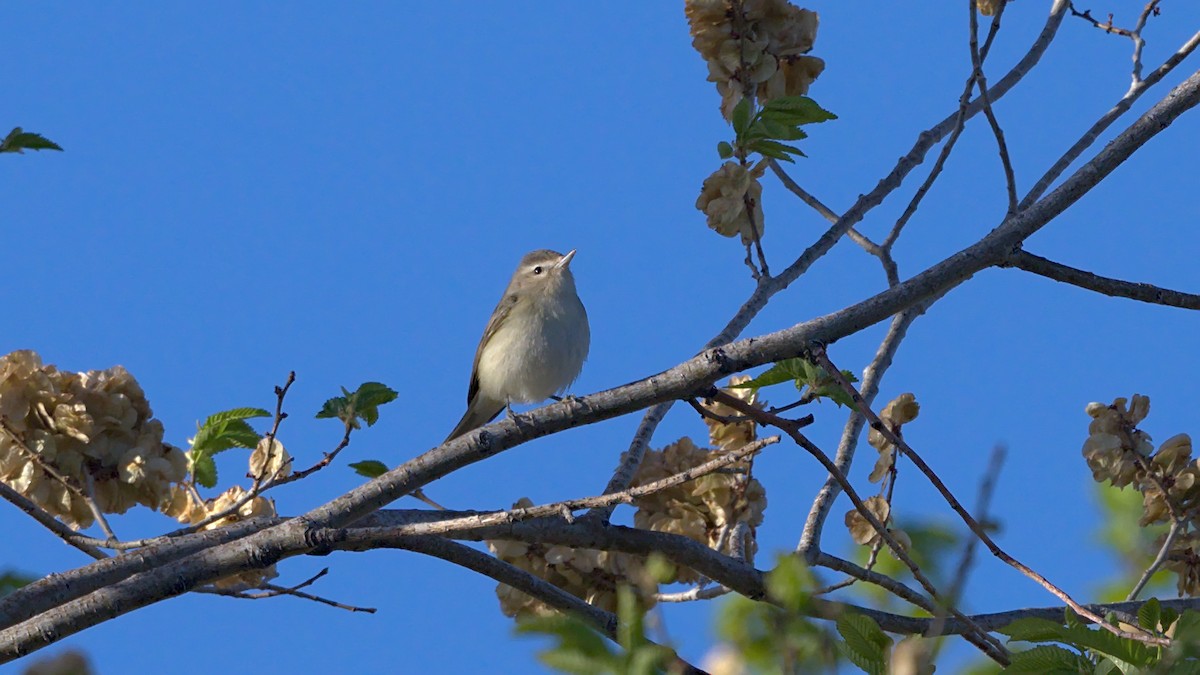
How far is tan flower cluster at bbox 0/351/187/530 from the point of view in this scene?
4.54 metres

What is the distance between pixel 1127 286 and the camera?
397 cm

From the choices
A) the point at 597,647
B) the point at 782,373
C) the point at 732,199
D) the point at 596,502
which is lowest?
the point at 597,647

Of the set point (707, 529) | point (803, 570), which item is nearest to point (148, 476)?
point (707, 529)

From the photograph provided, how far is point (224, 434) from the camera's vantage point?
Answer: 4676 mm

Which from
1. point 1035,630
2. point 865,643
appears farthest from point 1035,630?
point 865,643

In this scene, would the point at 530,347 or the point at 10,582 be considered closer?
the point at 10,582

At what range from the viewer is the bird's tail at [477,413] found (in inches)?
331

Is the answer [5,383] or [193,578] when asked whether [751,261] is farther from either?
[5,383]

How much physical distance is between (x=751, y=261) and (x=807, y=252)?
0.27 metres

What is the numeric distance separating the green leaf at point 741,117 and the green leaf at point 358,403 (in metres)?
1.50

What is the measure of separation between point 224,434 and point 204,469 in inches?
8.3

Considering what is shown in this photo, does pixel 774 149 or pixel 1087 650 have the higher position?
pixel 774 149

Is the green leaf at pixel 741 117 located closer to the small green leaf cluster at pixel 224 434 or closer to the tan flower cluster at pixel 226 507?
the small green leaf cluster at pixel 224 434

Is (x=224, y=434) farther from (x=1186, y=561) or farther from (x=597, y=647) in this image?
(x=1186, y=561)
